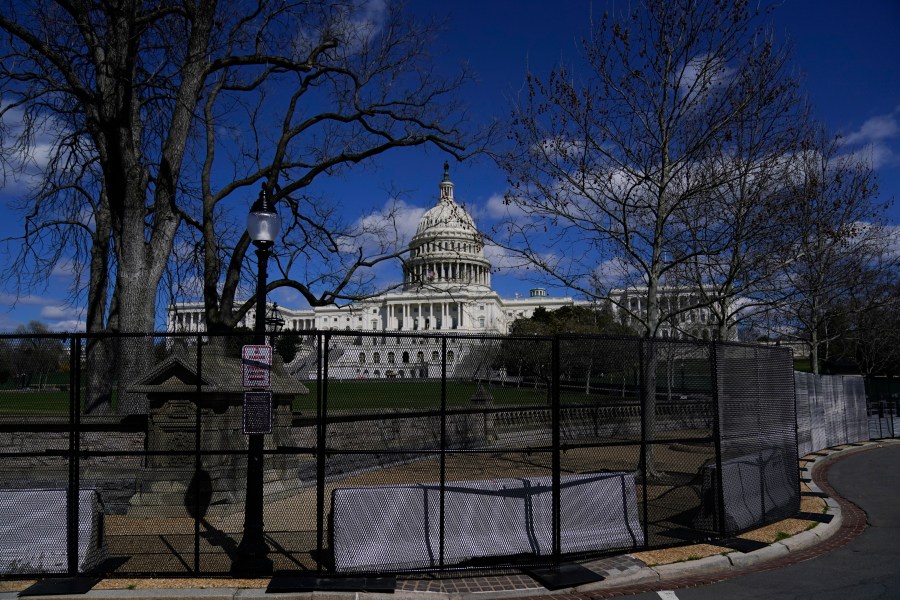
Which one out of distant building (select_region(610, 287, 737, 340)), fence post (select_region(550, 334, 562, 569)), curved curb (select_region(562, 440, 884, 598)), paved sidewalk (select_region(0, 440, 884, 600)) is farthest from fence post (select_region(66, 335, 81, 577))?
distant building (select_region(610, 287, 737, 340))

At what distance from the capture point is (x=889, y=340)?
120 feet

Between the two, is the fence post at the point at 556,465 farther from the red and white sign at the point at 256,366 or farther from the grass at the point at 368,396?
the red and white sign at the point at 256,366

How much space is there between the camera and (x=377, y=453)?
24.2ft

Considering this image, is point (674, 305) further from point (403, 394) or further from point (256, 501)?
point (256, 501)

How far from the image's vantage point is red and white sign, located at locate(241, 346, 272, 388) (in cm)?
750

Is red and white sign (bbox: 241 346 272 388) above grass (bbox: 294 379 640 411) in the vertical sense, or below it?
above

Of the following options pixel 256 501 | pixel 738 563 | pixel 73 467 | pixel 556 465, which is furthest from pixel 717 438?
pixel 73 467

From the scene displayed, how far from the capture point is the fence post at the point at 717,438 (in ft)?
29.6

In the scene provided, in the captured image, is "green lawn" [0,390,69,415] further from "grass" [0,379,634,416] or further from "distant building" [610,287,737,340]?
"distant building" [610,287,737,340]

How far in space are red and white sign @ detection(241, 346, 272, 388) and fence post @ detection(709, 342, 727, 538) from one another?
5.71m

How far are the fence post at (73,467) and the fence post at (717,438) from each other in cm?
780

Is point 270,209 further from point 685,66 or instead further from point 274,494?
point 685,66

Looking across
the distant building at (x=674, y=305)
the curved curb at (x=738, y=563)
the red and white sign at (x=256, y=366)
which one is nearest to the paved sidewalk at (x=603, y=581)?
the curved curb at (x=738, y=563)

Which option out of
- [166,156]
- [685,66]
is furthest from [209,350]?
[685,66]
